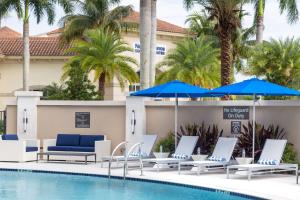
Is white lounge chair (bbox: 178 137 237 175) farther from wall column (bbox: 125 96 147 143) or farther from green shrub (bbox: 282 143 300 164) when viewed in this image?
wall column (bbox: 125 96 147 143)

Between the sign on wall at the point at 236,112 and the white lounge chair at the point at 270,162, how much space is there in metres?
2.25

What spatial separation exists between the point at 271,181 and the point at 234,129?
418cm

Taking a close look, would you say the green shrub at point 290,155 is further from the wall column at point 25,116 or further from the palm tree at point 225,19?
the wall column at point 25,116

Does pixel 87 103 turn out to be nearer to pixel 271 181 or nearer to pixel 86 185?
pixel 86 185

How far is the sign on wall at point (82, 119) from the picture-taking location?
24719 mm

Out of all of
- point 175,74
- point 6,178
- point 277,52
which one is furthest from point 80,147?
point 175,74

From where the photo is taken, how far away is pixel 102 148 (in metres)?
22.8

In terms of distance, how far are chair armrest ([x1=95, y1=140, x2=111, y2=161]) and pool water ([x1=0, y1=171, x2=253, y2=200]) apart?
327 centimetres

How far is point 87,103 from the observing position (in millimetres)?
24719

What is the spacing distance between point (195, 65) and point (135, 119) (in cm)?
1891

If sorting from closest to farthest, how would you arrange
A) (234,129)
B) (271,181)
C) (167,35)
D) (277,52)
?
(271,181), (234,129), (277,52), (167,35)

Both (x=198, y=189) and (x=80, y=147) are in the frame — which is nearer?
(x=198, y=189)

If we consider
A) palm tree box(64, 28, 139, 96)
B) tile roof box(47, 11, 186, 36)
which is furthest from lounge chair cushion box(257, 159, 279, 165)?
tile roof box(47, 11, 186, 36)

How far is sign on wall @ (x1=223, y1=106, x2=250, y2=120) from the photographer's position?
20828 mm
